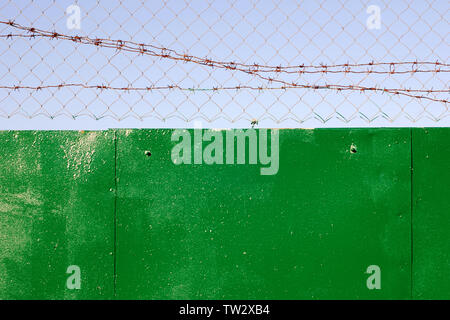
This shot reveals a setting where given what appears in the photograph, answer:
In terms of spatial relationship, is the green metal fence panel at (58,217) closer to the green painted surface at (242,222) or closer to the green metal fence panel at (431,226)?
the green painted surface at (242,222)

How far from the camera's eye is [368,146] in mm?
2328

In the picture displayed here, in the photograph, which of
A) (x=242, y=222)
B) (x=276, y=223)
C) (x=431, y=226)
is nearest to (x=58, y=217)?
(x=242, y=222)

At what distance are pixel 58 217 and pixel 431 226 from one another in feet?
8.35

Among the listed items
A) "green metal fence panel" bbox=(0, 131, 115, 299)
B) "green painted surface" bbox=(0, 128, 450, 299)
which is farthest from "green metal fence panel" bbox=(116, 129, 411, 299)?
"green metal fence panel" bbox=(0, 131, 115, 299)

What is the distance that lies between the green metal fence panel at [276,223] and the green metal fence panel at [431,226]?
0.23 ft

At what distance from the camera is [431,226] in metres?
2.31

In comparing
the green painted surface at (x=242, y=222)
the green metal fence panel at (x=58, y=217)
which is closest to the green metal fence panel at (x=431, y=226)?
the green painted surface at (x=242, y=222)

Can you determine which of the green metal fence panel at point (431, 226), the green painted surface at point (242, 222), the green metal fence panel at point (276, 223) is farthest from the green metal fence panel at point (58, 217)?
the green metal fence panel at point (431, 226)

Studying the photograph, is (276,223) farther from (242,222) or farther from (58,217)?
(58,217)

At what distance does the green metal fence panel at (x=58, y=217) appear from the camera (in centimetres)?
233

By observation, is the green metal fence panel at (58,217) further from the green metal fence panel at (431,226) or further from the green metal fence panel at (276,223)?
the green metal fence panel at (431,226)

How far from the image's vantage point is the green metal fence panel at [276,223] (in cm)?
230
